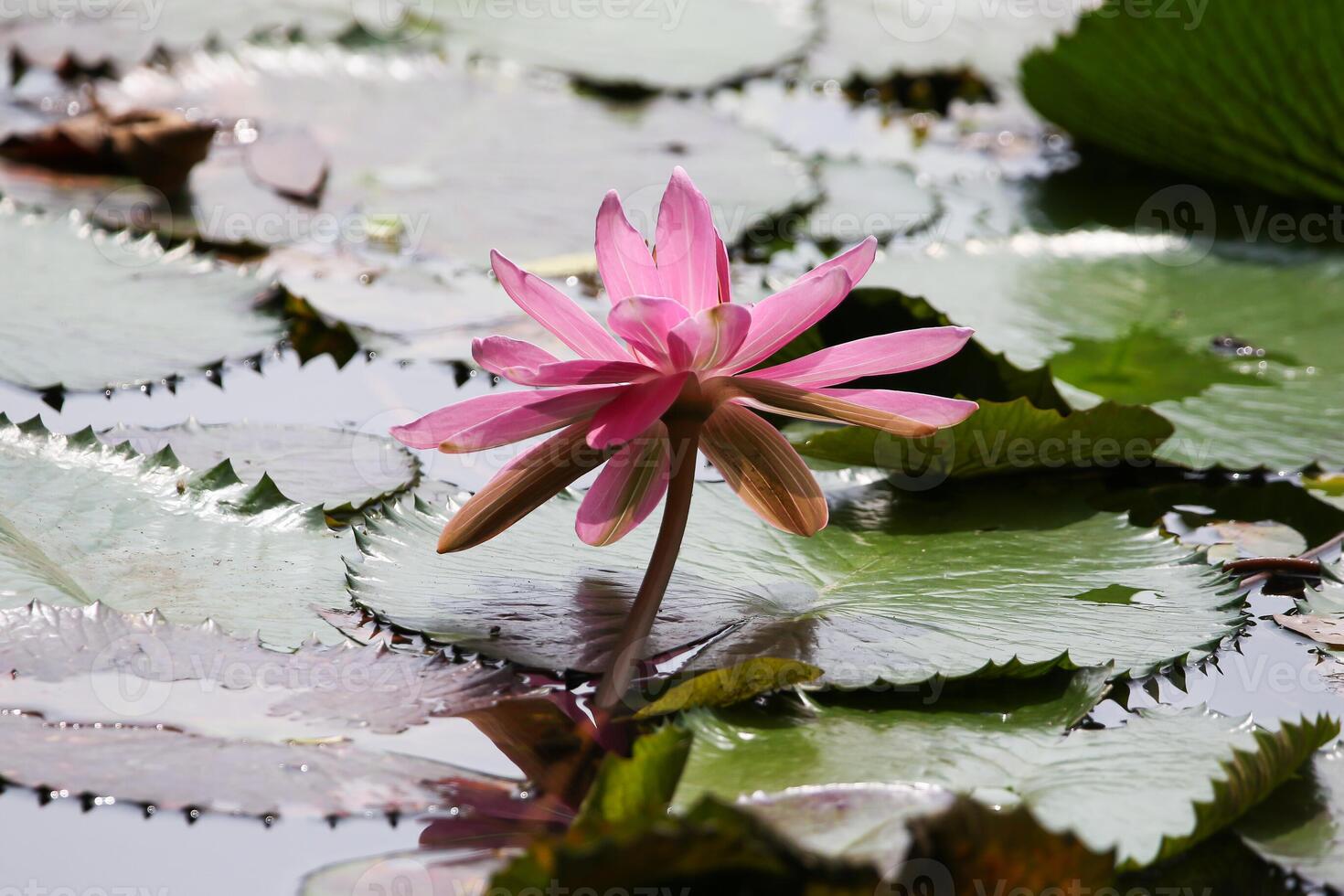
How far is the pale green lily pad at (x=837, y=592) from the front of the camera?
0.99 m

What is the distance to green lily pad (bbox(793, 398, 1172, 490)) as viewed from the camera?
125 centimetres

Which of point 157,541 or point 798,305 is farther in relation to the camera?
point 157,541

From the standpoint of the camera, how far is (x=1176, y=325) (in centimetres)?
178

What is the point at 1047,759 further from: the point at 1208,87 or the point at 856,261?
the point at 1208,87

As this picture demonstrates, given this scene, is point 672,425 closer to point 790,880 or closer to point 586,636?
point 586,636

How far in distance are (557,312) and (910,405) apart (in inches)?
11.4

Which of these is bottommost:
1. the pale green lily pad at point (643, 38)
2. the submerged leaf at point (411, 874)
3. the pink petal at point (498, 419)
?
the submerged leaf at point (411, 874)

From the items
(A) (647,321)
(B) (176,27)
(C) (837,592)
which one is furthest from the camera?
(B) (176,27)

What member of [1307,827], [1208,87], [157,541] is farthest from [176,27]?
[1307,827]

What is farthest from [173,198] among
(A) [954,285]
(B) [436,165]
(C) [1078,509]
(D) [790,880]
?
(D) [790,880]

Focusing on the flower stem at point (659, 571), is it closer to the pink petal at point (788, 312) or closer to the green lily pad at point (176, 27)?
the pink petal at point (788, 312)

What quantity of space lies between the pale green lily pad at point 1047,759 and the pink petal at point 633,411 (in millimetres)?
222

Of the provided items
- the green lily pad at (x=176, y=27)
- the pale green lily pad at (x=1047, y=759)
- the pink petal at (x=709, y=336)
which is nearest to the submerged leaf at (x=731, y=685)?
the pale green lily pad at (x=1047, y=759)

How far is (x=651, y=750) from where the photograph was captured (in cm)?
75
